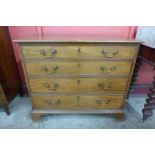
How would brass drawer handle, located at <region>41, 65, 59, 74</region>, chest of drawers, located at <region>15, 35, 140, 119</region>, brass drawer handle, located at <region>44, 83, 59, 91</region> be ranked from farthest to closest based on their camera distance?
brass drawer handle, located at <region>44, 83, 59, 91</region> → brass drawer handle, located at <region>41, 65, 59, 74</region> → chest of drawers, located at <region>15, 35, 140, 119</region>

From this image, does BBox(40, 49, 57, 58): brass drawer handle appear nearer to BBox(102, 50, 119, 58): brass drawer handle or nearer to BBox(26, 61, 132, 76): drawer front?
BBox(26, 61, 132, 76): drawer front

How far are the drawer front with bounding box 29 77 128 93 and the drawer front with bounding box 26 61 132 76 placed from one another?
8cm

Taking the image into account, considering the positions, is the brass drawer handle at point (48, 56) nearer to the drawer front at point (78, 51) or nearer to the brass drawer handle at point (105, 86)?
the drawer front at point (78, 51)

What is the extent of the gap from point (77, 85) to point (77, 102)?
0.23 meters

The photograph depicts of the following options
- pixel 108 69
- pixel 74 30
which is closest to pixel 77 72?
pixel 108 69

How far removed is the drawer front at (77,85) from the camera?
141cm

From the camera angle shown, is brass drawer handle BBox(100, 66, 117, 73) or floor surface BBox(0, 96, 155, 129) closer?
brass drawer handle BBox(100, 66, 117, 73)

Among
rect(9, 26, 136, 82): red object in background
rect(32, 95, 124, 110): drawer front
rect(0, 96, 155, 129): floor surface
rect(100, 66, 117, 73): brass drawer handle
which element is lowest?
rect(0, 96, 155, 129): floor surface

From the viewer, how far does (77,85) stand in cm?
145

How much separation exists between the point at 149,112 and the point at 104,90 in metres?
0.62

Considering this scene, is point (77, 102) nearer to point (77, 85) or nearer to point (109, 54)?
point (77, 85)

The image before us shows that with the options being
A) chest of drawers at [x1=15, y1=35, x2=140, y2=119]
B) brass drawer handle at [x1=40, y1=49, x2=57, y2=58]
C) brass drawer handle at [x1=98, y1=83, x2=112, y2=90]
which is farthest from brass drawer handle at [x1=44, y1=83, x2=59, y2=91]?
brass drawer handle at [x1=98, y1=83, x2=112, y2=90]

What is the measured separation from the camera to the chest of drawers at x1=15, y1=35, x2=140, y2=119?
1223 millimetres
